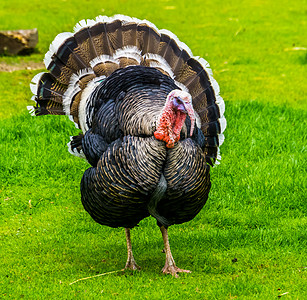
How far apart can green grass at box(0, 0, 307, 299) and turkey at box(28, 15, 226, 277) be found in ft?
1.64

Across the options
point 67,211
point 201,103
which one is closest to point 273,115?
point 201,103

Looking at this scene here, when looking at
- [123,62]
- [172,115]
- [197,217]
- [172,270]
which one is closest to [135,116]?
[172,115]

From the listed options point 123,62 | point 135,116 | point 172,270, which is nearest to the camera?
point 135,116

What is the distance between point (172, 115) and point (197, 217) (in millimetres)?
2253

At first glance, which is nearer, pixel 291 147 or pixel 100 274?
pixel 100 274

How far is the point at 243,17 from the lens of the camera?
50.5 ft

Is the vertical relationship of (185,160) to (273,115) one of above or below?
above

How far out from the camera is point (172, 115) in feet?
15.3

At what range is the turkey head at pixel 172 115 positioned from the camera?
15.1 ft

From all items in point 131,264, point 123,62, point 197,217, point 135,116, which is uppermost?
point 123,62

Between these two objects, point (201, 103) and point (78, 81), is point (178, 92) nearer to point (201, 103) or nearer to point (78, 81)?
point (201, 103)

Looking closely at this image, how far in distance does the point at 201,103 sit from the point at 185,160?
145 centimetres

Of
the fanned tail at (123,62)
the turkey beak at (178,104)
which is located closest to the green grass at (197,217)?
the fanned tail at (123,62)

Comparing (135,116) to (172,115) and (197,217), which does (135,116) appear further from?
(197,217)
